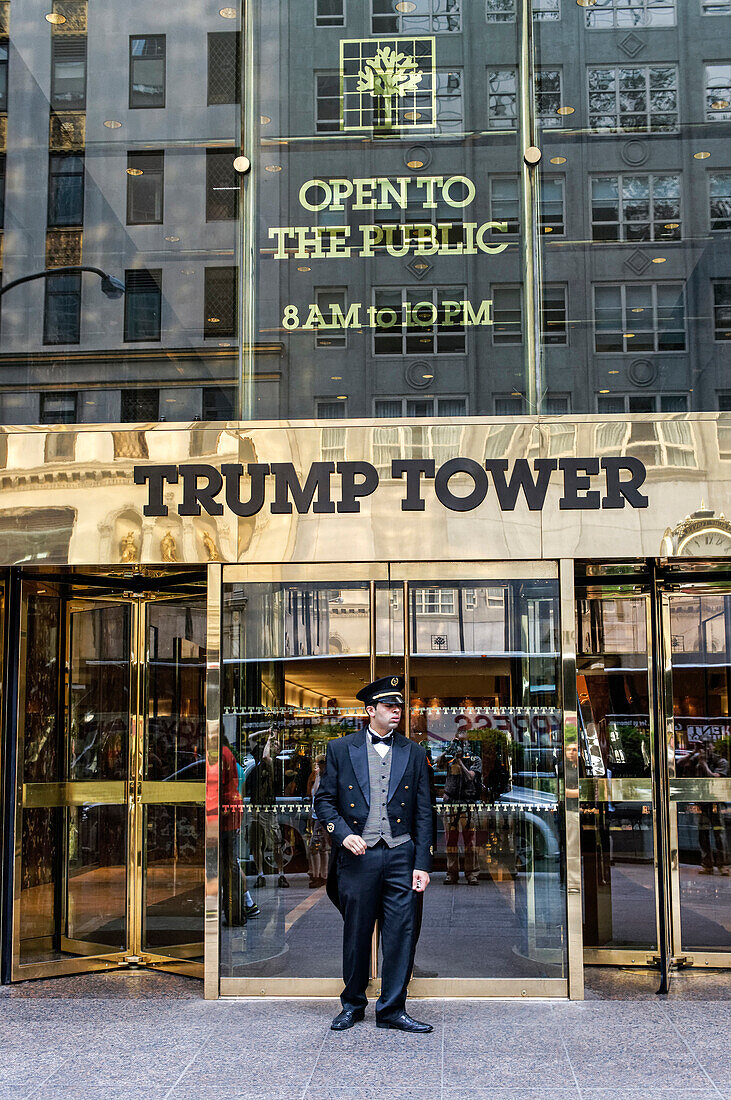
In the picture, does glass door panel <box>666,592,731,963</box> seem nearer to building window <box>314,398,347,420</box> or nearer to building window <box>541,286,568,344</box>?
building window <box>541,286,568,344</box>

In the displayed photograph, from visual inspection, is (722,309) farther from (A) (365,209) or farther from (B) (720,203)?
(A) (365,209)

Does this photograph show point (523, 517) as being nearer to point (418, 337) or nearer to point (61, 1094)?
point (418, 337)

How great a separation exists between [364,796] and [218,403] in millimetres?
2833

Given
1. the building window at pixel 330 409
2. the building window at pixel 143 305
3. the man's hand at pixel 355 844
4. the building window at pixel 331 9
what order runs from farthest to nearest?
the building window at pixel 331 9 → the building window at pixel 143 305 → the building window at pixel 330 409 → the man's hand at pixel 355 844

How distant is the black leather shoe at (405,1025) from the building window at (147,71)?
630 cm

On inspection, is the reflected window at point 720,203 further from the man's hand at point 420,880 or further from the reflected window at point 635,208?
the man's hand at point 420,880

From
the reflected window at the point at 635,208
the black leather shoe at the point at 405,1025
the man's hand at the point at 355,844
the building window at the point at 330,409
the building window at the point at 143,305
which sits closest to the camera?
the black leather shoe at the point at 405,1025

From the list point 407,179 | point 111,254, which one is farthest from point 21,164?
point 407,179

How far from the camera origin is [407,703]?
24.3ft

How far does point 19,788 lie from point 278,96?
5.16m

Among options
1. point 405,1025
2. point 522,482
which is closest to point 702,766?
point 522,482

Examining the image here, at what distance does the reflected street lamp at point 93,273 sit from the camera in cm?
799

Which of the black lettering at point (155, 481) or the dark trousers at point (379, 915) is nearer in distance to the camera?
the dark trousers at point (379, 915)

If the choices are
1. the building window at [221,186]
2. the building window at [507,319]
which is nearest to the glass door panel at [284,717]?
the building window at [507,319]
